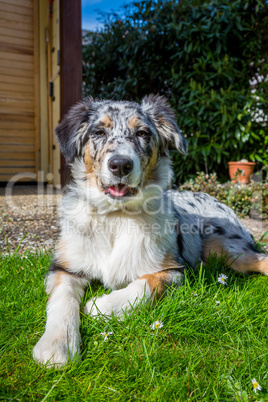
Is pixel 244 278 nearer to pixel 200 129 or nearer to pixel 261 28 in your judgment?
pixel 200 129

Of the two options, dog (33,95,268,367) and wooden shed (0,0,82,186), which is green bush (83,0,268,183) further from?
dog (33,95,268,367)

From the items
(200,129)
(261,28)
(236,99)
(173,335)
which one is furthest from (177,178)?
(173,335)

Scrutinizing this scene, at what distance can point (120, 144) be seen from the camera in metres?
2.40

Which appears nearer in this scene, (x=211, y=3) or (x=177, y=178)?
(x=211, y=3)

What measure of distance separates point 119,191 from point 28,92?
651 centimetres

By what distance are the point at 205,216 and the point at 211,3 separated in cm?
512

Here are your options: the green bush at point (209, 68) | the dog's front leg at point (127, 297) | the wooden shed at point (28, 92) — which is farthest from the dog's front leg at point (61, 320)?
the wooden shed at point (28, 92)

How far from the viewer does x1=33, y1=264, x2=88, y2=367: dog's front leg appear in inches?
60.4

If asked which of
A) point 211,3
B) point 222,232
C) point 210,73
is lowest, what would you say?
point 222,232

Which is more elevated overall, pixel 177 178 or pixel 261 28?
pixel 261 28

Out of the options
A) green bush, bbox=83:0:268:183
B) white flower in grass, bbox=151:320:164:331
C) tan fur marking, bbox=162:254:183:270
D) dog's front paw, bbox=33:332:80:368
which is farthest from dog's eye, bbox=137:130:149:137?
green bush, bbox=83:0:268:183

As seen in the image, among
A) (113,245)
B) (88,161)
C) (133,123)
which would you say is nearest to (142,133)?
(133,123)

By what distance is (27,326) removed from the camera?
73.4 inches

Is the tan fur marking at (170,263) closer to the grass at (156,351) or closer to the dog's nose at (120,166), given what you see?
the grass at (156,351)
